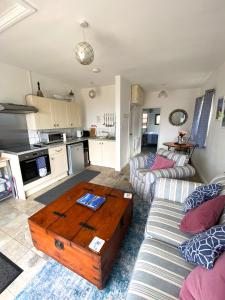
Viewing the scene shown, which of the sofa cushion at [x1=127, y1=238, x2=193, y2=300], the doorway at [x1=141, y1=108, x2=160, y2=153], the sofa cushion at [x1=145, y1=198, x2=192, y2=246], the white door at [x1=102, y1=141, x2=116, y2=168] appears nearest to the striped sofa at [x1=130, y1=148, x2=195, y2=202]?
the sofa cushion at [x1=145, y1=198, x2=192, y2=246]

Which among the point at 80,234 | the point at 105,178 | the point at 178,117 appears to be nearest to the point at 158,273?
the point at 80,234

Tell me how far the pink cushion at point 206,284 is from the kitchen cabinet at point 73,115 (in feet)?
12.8

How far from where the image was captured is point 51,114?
3.43 meters

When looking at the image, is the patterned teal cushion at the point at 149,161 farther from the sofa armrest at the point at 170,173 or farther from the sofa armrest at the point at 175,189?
the sofa armrest at the point at 175,189

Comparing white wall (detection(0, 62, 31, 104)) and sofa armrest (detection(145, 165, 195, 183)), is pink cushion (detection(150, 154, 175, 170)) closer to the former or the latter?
sofa armrest (detection(145, 165, 195, 183))

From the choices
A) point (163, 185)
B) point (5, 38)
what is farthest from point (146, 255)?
point (5, 38)

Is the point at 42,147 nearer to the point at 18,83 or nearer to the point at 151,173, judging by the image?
the point at 18,83

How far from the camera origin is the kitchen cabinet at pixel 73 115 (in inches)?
155

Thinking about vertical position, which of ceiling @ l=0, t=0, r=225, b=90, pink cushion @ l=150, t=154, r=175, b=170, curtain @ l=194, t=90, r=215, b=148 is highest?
ceiling @ l=0, t=0, r=225, b=90

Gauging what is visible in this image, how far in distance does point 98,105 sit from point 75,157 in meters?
2.01

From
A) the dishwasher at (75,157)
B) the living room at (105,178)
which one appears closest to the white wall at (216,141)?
the living room at (105,178)

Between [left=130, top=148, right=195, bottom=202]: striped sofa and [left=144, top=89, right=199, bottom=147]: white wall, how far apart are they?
123 inches

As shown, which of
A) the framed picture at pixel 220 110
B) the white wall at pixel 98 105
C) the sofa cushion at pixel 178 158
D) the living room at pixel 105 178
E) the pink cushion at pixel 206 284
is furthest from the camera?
the white wall at pixel 98 105

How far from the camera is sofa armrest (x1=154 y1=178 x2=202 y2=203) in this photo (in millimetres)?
1739
